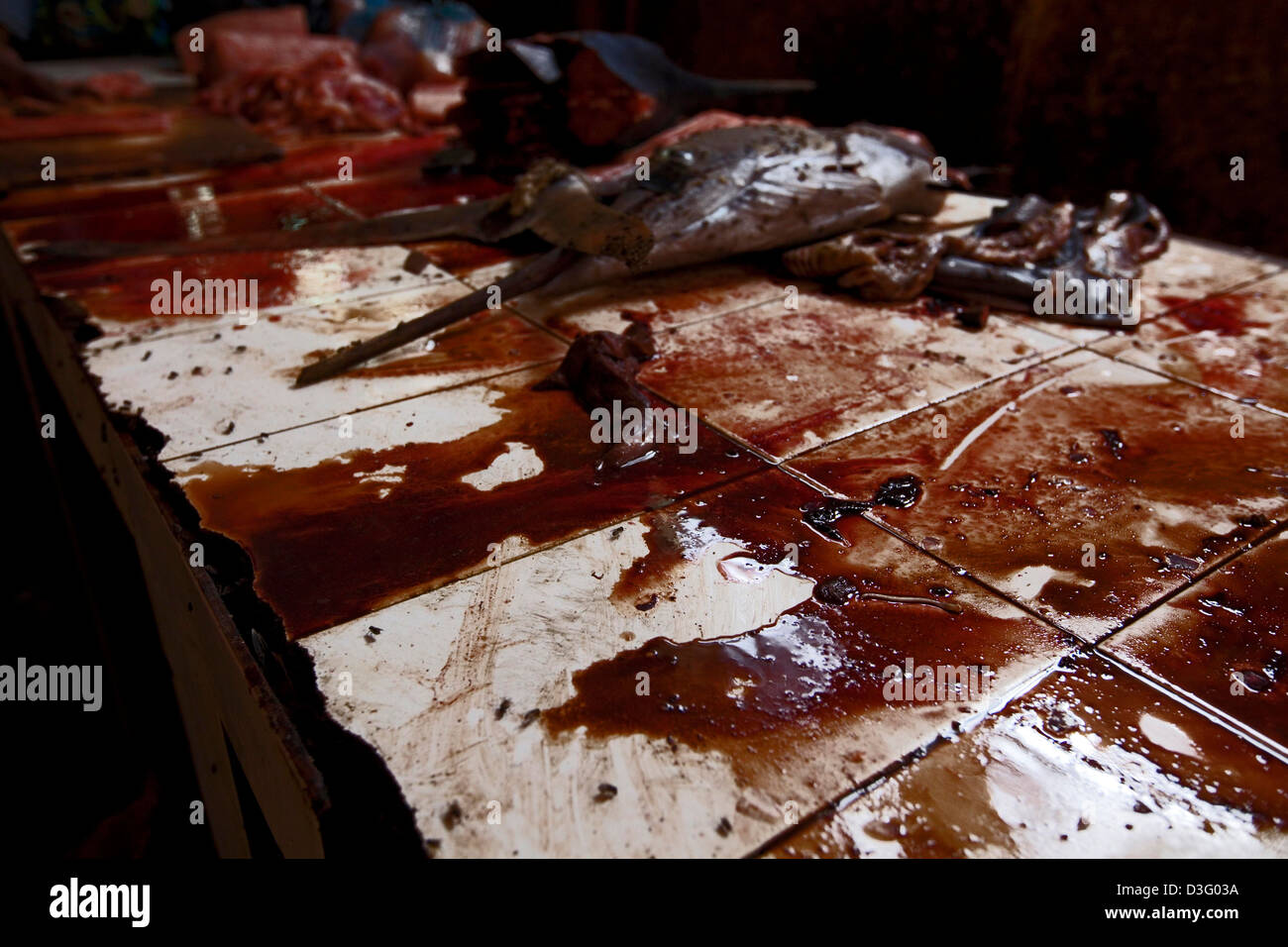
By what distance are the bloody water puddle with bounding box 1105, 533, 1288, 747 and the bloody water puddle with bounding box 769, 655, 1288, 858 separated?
3.0 inches

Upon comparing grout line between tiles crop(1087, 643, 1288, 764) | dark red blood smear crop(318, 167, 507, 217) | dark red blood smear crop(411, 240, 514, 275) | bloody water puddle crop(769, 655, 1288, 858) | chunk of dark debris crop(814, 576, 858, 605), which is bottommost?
bloody water puddle crop(769, 655, 1288, 858)

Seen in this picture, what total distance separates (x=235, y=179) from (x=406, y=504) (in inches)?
155

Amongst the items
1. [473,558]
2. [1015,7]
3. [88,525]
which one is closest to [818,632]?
[473,558]

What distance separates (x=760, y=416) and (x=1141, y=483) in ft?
3.02

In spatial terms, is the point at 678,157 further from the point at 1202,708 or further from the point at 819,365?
the point at 1202,708

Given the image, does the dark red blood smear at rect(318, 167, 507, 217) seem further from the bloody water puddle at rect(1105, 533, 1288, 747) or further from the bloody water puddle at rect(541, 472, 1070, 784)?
the bloody water puddle at rect(1105, 533, 1288, 747)

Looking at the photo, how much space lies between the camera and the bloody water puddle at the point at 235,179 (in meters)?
4.42

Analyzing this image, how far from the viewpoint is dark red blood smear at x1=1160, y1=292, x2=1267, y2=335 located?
9.43 feet

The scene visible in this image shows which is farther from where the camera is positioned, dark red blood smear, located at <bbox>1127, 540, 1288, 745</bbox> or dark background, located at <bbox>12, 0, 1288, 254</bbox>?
dark background, located at <bbox>12, 0, 1288, 254</bbox>

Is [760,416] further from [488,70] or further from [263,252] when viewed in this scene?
[488,70]

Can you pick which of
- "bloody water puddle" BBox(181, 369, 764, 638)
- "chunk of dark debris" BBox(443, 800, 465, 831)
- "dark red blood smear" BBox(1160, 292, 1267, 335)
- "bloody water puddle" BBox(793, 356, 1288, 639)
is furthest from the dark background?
"chunk of dark debris" BBox(443, 800, 465, 831)

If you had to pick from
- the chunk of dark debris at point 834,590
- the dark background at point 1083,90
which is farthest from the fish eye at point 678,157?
the dark background at point 1083,90

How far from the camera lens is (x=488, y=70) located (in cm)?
470

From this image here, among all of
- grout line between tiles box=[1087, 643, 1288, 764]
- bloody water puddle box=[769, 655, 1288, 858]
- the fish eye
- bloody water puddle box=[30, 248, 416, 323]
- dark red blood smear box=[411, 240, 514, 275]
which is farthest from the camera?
dark red blood smear box=[411, 240, 514, 275]
